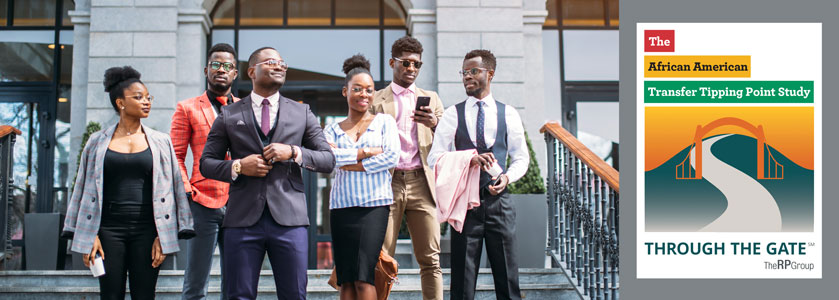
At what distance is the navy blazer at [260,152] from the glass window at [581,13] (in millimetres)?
5875

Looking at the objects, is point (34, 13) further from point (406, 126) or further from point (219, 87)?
point (406, 126)

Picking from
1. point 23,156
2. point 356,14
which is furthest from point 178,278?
point 356,14

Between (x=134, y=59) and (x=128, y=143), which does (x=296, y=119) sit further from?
(x=134, y=59)

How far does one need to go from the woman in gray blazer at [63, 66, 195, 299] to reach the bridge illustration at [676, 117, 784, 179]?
2904 mm

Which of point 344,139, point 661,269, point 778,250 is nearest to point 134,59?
point 344,139

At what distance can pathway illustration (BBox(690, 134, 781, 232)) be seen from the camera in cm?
438

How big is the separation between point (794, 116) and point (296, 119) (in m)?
3.04

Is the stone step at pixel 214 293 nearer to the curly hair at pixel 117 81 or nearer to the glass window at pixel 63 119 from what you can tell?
the curly hair at pixel 117 81

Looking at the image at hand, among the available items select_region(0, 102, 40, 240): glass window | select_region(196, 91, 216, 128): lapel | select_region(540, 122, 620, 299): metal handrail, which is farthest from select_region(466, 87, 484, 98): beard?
select_region(0, 102, 40, 240): glass window

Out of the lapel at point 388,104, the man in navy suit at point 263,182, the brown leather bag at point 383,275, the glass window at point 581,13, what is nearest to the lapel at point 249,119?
the man in navy suit at point 263,182

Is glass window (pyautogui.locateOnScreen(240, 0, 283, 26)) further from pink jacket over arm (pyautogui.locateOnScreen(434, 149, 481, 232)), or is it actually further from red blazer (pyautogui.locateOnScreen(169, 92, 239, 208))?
pink jacket over arm (pyautogui.locateOnScreen(434, 149, 481, 232))

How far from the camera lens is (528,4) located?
8.29 m

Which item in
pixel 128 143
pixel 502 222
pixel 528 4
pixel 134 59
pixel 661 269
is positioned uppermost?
pixel 528 4

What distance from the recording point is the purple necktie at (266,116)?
3.50m
